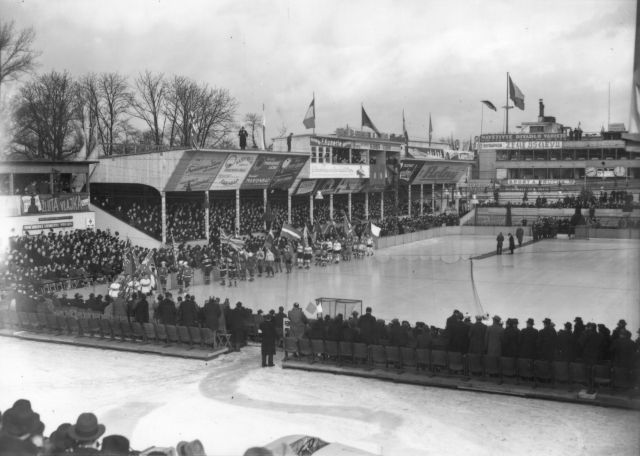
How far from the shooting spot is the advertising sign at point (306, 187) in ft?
150

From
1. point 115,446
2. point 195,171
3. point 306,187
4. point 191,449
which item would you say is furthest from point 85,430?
point 306,187

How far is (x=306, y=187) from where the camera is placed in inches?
1827

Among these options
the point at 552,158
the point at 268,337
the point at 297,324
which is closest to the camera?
the point at 268,337

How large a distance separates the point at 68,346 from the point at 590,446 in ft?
39.7

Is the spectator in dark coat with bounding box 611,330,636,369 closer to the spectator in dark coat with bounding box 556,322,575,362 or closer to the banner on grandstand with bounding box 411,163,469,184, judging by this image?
the spectator in dark coat with bounding box 556,322,575,362

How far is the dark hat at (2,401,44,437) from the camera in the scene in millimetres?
6449

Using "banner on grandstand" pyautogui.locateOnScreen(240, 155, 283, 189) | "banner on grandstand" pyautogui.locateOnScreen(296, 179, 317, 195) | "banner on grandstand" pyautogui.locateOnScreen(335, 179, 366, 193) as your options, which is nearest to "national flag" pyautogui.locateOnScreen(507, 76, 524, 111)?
"banner on grandstand" pyautogui.locateOnScreen(335, 179, 366, 193)

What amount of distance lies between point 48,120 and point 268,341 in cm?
3919

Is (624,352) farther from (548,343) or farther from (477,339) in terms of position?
(477,339)

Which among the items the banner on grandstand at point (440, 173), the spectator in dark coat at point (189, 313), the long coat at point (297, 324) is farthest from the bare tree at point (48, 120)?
the long coat at point (297, 324)

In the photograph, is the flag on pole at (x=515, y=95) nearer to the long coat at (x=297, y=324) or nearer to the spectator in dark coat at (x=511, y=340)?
the long coat at (x=297, y=324)

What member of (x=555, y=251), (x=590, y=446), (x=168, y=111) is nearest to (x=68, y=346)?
(x=590, y=446)

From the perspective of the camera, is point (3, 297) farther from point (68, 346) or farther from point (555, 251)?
point (555, 251)

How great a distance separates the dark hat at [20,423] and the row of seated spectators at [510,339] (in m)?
8.17
